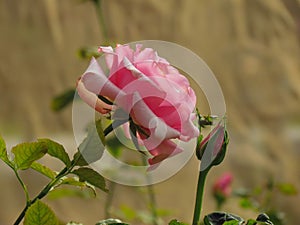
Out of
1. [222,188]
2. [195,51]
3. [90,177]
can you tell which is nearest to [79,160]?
[90,177]

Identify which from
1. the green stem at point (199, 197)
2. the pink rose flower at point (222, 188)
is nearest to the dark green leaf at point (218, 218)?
the green stem at point (199, 197)

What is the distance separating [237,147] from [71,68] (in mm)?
508

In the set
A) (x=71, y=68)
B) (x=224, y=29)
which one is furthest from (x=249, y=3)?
(x=71, y=68)

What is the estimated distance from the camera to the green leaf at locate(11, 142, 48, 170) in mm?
392

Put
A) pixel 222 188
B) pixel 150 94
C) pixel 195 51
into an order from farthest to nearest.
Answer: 1. pixel 195 51
2. pixel 222 188
3. pixel 150 94

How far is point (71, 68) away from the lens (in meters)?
1.92

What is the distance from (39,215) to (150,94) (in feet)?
0.27

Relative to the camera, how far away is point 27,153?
0.40 metres

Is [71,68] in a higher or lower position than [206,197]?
higher

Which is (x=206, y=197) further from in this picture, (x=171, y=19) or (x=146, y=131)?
(x=146, y=131)

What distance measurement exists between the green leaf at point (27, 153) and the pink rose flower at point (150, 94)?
4 centimetres

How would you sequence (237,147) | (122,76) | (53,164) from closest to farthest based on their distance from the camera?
1. (122,76)
2. (53,164)
3. (237,147)

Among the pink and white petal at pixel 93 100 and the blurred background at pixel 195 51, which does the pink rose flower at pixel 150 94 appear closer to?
the pink and white petal at pixel 93 100

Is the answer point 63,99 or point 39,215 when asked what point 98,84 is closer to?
point 39,215
